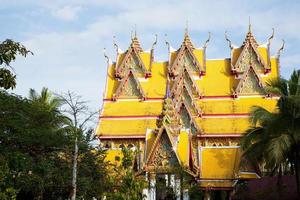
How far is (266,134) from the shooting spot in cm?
1834

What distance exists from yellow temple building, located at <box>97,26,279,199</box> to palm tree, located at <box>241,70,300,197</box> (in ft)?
29.4

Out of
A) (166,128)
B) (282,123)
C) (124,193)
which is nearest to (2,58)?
(124,193)

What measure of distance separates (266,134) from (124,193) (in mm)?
6928

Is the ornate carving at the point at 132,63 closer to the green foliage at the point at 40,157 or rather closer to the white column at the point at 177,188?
the green foliage at the point at 40,157

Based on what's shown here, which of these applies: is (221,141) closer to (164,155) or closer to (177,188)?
(164,155)

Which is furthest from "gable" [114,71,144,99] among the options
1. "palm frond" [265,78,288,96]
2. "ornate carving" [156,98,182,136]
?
"palm frond" [265,78,288,96]

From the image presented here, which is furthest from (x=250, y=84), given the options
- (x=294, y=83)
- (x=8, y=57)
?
(x=8, y=57)

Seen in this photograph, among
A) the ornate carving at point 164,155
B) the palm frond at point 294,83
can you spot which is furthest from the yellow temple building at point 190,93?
the palm frond at point 294,83

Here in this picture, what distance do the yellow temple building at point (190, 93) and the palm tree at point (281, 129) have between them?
353 inches

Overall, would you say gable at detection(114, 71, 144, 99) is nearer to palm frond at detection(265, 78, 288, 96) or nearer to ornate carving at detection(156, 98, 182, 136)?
ornate carving at detection(156, 98, 182, 136)

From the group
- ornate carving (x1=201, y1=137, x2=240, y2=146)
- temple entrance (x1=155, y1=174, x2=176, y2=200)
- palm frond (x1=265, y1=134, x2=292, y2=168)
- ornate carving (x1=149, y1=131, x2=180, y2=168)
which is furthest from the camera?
ornate carving (x1=201, y1=137, x2=240, y2=146)

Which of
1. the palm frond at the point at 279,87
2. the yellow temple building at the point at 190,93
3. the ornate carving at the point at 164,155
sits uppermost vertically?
the yellow temple building at the point at 190,93

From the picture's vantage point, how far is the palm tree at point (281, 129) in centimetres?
1723

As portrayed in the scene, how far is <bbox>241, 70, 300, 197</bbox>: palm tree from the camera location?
17.2 meters
